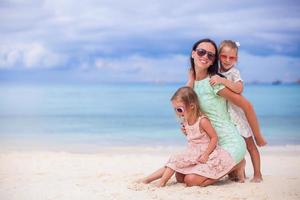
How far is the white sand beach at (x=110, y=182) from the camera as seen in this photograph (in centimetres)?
244

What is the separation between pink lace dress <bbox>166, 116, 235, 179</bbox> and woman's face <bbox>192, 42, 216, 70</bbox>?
251 millimetres

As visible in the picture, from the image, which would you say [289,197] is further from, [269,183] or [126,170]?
[126,170]

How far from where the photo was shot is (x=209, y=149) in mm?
2520

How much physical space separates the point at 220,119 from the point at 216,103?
0.26 feet

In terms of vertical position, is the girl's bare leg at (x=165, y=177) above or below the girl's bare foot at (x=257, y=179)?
above

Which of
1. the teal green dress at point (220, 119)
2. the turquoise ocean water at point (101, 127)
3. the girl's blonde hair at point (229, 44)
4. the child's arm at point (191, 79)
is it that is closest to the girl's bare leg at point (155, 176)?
the teal green dress at point (220, 119)

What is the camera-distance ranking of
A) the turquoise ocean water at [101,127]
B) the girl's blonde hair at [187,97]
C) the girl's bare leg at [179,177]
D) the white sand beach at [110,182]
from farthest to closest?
1. the turquoise ocean water at [101,127]
2. the girl's bare leg at [179,177]
3. the girl's blonde hair at [187,97]
4. the white sand beach at [110,182]

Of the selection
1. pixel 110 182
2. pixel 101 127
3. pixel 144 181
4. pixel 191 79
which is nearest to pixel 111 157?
pixel 110 182

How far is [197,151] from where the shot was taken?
2562 millimetres

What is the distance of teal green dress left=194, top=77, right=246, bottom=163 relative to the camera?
257 centimetres

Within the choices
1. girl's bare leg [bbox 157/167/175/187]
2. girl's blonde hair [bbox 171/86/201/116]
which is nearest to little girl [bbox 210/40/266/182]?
girl's blonde hair [bbox 171/86/201/116]

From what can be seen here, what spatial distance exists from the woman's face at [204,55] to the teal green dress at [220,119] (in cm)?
7

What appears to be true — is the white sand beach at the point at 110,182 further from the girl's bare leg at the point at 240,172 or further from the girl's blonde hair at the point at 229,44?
the girl's blonde hair at the point at 229,44

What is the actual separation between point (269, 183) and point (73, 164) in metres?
1.36
